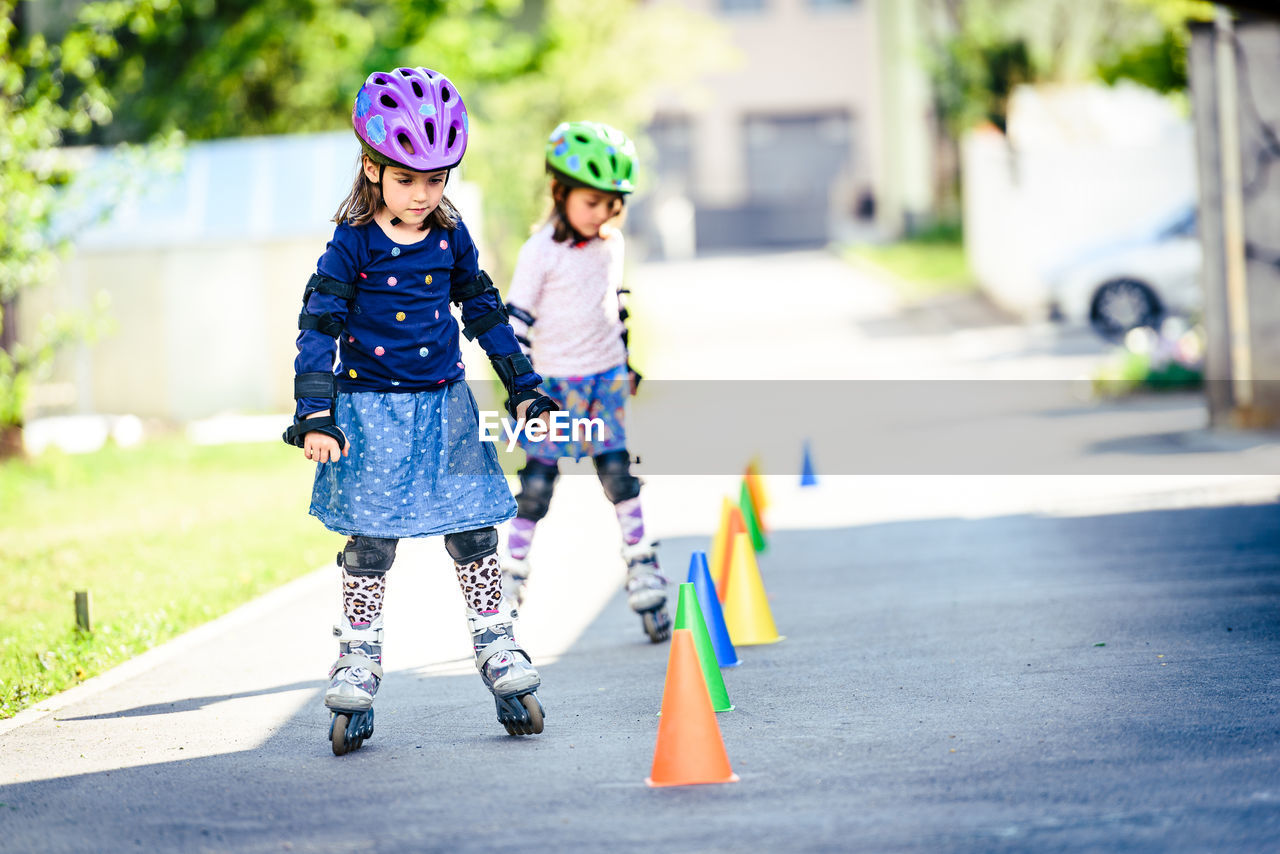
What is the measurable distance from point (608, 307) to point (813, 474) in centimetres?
531

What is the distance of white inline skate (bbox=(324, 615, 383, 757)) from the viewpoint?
555cm

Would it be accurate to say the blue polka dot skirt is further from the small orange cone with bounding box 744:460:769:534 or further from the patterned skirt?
the small orange cone with bounding box 744:460:769:534

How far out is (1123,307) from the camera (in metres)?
22.6

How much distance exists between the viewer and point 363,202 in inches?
222

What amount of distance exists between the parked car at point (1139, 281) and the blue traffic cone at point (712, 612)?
16.5 meters

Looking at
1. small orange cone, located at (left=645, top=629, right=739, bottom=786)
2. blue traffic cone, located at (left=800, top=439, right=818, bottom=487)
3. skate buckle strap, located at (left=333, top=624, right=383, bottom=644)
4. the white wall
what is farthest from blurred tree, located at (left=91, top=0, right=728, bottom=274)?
small orange cone, located at (left=645, top=629, right=739, bottom=786)

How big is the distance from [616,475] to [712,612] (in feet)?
2.55

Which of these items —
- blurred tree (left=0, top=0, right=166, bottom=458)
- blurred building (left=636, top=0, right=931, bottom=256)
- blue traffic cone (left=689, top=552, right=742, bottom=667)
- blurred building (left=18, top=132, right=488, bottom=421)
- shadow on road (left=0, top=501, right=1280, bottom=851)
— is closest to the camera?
shadow on road (left=0, top=501, right=1280, bottom=851)

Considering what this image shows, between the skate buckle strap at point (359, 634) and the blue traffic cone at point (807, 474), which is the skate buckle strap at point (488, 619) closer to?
the skate buckle strap at point (359, 634)

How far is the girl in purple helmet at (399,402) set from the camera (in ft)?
18.1

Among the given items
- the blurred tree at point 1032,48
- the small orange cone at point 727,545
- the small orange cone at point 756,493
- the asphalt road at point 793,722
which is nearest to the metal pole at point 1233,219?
the asphalt road at point 793,722

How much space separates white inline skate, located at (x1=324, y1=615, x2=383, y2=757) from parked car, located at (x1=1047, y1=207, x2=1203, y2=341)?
711 inches

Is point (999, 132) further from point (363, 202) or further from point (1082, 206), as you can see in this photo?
point (363, 202)

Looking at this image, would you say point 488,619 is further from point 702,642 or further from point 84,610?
point 84,610
